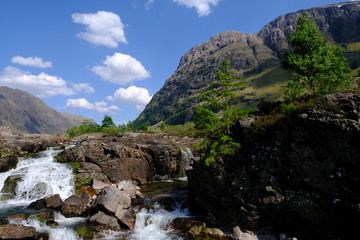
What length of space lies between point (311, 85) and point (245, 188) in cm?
2299

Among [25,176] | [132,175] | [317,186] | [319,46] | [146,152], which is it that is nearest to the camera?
[317,186]

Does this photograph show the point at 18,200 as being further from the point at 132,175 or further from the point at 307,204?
the point at 307,204

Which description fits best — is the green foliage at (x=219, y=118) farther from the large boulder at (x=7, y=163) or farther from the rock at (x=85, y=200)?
the large boulder at (x=7, y=163)

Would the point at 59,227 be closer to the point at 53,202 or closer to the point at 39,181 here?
the point at 53,202

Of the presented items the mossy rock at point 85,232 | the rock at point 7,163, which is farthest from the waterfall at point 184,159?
the rock at point 7,163

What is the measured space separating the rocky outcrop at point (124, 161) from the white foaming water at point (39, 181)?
6.72ft

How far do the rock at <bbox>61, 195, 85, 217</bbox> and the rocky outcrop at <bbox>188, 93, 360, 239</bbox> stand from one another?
510 inches

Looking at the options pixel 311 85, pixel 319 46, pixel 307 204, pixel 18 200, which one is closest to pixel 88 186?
pixel 18 200

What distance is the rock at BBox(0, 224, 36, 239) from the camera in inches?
620

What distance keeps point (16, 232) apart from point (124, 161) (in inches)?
783

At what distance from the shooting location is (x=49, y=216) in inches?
781

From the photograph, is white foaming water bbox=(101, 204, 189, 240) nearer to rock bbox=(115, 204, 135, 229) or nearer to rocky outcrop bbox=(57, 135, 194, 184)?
rock bbox=(115, 204, 135, 229)

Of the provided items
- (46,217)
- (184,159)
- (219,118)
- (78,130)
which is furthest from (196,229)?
(78,130)

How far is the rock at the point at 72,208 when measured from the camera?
69.0 feet
